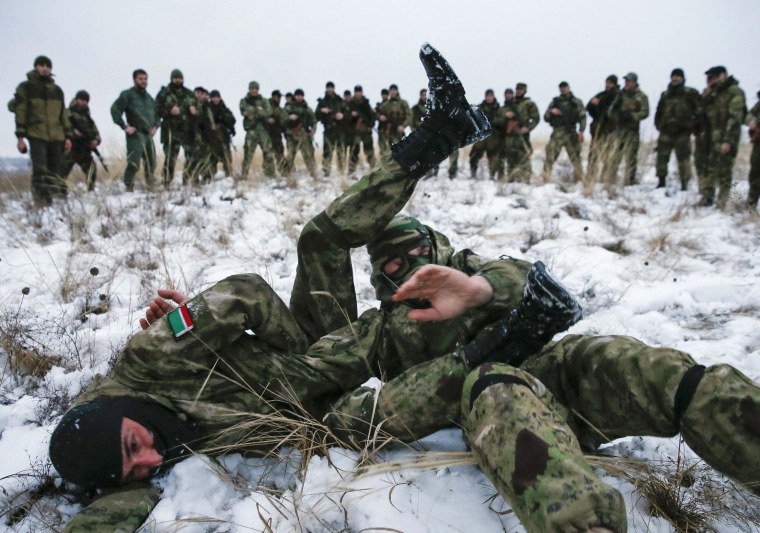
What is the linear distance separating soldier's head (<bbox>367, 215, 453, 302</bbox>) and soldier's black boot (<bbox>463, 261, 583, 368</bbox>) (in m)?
0.52

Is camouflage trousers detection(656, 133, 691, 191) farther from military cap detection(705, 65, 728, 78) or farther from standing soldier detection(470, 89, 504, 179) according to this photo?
standing soldier detection(470, 89, 504, 179)

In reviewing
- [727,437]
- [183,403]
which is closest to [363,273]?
[183,403]

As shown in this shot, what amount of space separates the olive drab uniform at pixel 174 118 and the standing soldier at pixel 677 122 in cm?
671

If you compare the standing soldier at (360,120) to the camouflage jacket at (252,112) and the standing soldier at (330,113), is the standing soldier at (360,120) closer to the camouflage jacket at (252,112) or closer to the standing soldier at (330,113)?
the standing soldier at (330,113)

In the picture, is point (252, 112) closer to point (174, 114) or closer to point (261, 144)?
point (261, 144)

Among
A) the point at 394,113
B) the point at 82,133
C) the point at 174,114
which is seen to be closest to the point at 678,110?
the point at 394,113

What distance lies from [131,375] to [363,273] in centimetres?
184

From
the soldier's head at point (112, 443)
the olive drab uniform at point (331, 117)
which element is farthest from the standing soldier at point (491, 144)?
the soldier's head at point (112, 443)

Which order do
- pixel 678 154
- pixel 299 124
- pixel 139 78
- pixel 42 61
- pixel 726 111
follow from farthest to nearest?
pixel 299 124, pixel 678 154, pixel 139 78, pixel 726 111, pixel 42 61

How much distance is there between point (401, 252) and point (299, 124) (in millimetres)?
6678

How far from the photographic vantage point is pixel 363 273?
3.18 m

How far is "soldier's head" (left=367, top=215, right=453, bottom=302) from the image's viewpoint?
1.91 m

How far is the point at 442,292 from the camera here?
1.57 metres

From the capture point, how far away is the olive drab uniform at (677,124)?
5.84m
